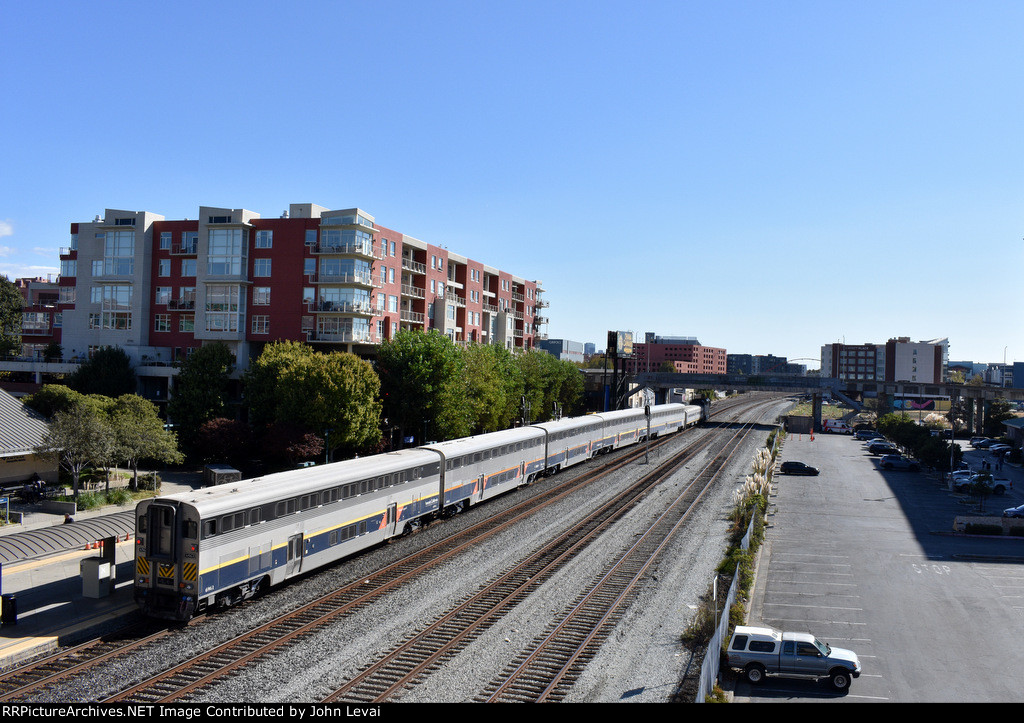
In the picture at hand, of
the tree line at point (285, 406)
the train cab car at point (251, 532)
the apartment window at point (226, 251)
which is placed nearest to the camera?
the train cab car at point (251, 532)

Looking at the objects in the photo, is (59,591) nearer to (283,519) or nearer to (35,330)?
(283,519)

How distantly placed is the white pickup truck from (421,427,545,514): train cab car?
707 inches

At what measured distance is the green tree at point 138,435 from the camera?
40.4 m

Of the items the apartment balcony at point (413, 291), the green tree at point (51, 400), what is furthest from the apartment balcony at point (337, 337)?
the green tree at point (51, 400)

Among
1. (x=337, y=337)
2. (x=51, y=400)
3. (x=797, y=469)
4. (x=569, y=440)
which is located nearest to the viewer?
(x=51, y=400)

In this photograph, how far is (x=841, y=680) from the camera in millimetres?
18531

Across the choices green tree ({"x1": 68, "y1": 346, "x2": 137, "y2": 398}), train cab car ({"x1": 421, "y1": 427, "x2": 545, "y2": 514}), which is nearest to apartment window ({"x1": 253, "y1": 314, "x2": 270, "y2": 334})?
green tree ({"x1": 68, "y1": 346, "x2": 137, "y2": 398})

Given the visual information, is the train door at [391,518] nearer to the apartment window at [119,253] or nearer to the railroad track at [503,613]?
the railroad track at [503,613]

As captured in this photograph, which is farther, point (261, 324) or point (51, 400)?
point (261, 324)

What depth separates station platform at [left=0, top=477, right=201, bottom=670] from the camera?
1906 centimetres

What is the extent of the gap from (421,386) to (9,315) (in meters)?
62.0

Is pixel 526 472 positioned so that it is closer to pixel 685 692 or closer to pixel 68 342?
pixel 685 692

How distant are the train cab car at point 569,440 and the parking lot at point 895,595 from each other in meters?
15.3

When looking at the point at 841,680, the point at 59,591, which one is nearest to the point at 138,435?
the point at 59,591
